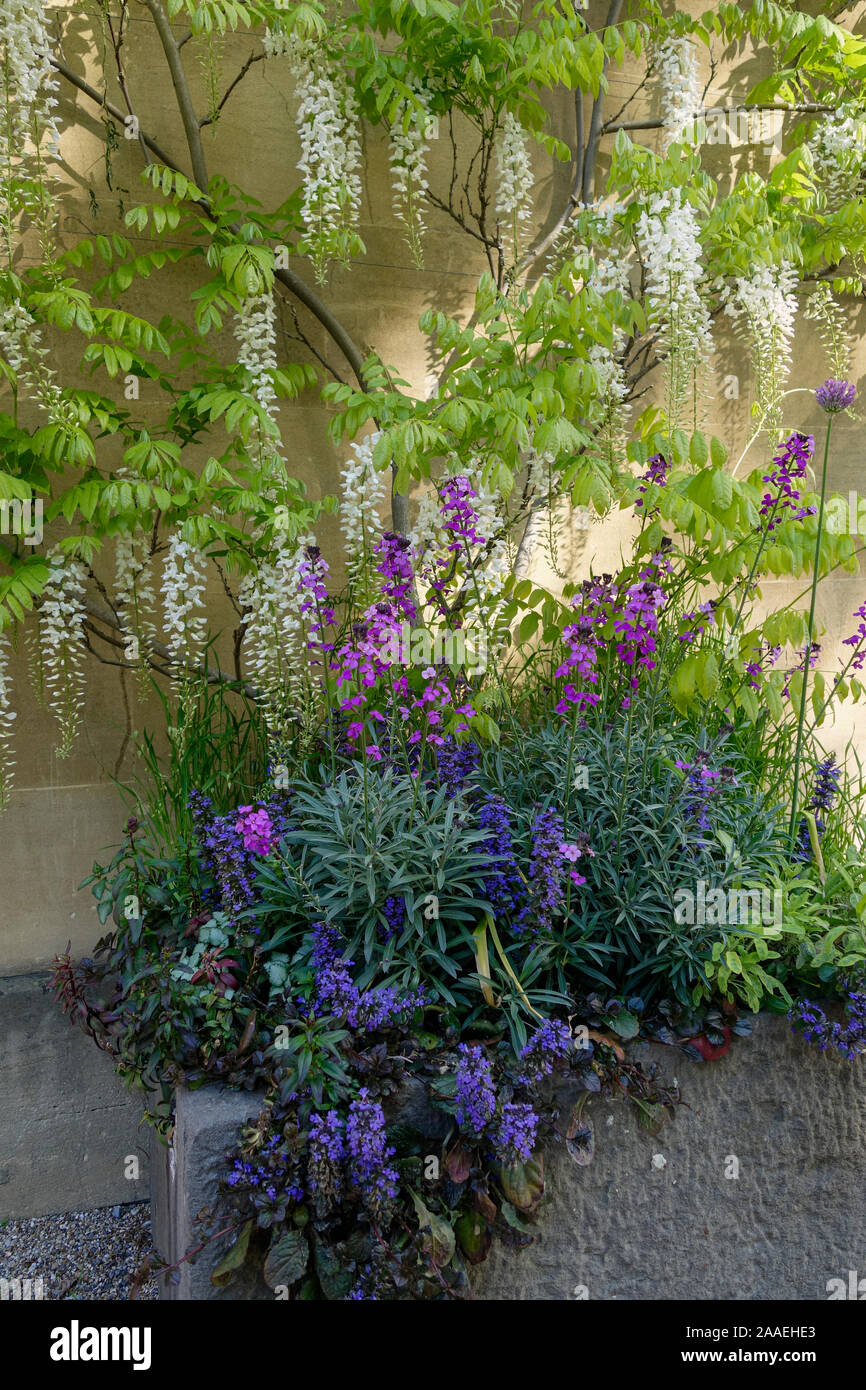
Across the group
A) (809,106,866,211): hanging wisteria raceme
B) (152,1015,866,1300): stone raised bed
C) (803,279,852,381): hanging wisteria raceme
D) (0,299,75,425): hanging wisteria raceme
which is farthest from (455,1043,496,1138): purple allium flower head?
(809,106,866,211): hanging wisteria raceme

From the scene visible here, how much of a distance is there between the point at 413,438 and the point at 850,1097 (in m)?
1.98

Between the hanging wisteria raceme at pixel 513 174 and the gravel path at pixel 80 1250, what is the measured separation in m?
3.53

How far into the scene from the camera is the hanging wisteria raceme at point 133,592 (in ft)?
9.57

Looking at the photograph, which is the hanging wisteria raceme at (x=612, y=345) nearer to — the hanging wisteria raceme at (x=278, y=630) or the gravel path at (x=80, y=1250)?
the hanging wisteria raceme at (x=278, y=630)

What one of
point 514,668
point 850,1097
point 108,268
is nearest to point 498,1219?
point 850,1097

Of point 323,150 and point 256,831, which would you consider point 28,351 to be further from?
point 256,831

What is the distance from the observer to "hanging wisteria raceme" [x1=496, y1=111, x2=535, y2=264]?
10.4 feet

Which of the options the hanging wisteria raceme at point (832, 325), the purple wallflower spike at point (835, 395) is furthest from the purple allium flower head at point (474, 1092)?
the hanging wisteria raceme at point (832, 325)

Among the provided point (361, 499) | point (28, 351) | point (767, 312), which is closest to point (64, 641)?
point (28, 351)

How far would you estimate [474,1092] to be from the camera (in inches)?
71.8

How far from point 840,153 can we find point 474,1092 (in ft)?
11.7

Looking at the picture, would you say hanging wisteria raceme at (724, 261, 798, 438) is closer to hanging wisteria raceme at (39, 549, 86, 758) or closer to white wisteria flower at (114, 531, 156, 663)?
white wisteria flower at (114, 531, 156, 663)

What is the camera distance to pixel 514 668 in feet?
11.4
